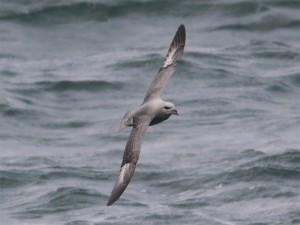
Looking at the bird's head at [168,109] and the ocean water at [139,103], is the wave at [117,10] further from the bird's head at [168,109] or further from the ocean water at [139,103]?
the bird's head at [168,109]

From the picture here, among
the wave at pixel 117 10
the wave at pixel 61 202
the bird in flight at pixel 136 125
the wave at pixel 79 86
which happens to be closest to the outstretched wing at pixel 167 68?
the bird in flight at pixel 136 125

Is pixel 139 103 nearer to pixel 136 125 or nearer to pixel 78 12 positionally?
pixel 78 12

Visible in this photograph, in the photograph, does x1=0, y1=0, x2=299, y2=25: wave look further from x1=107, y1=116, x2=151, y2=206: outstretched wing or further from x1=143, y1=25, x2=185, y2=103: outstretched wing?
x1=107, y1=116, x2=151, y2=206: outstretched wing

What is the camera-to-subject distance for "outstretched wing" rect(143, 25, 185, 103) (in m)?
16.6

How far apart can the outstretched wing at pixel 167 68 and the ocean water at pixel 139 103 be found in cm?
315

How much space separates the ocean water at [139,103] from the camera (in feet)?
67.5

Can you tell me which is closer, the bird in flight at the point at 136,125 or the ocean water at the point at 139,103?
the bird in flight at the point at 136,125

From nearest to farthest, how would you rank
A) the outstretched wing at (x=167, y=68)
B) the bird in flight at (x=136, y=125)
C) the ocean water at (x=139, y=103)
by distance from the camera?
the bird in flight at (x=136, y=125)
the outstretched wing at (x=167, y=68)
the ocean water at (x=139, y=103)

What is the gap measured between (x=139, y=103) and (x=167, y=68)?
757 centimetres

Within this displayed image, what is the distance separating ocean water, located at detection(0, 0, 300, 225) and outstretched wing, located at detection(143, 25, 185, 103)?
124 inches

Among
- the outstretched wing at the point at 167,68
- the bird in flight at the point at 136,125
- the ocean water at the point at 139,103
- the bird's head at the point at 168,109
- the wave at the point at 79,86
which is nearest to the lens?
the bird in flight at the point at 136,125

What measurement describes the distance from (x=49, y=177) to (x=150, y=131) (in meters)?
2.70

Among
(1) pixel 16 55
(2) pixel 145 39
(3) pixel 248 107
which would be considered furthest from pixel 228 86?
(1) pixel 16 55

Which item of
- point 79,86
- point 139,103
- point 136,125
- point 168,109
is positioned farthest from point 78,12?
point 136,125
